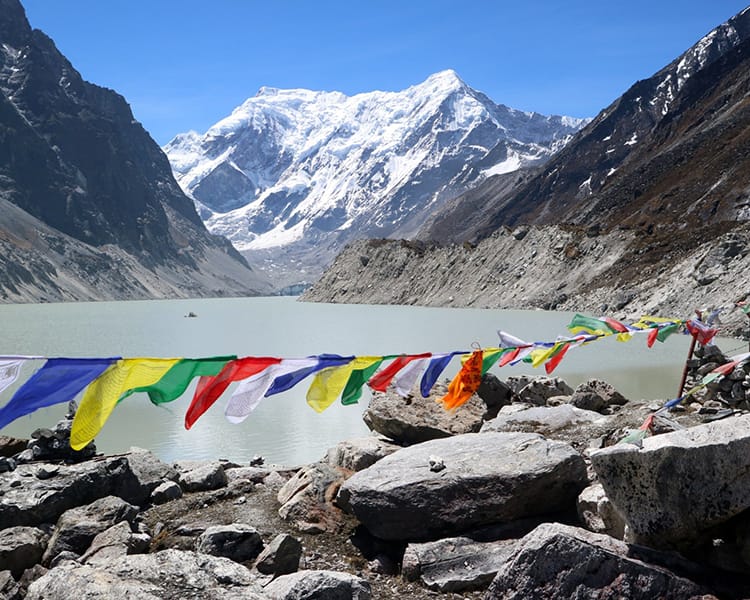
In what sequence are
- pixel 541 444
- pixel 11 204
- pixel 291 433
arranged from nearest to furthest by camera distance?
pixel 541 444
pixel 291 433
pixel 11 204

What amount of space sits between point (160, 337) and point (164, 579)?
43785 millimetres

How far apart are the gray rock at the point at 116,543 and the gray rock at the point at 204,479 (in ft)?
6.00

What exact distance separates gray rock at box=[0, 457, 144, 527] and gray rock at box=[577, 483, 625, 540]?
5.30m

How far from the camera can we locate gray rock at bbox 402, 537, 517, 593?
5910mm

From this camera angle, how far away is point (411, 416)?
968 cm

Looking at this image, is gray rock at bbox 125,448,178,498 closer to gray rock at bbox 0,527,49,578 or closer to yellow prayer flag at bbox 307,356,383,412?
gray rock at bbox 0,527,49,578

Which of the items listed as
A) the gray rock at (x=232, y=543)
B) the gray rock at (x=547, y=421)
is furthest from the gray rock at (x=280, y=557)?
the gray rock at (x=547, y=421)

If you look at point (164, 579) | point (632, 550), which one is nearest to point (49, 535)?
point (164, 579)

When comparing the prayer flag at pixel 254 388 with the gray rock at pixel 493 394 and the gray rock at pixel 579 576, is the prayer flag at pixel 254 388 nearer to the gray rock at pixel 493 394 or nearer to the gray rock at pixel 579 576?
the gray rock at pixel 579 576

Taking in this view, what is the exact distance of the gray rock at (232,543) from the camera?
21.2ft

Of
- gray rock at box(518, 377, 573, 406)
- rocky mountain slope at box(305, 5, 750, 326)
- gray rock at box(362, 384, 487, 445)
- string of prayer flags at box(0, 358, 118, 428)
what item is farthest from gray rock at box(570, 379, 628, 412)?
rocky mountain slope at box(305, 5, 750, 326)

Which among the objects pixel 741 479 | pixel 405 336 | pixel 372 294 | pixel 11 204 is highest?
pixel 11 204

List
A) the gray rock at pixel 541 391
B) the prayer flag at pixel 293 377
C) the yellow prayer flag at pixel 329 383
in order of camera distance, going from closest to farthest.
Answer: the prayer flag at pixel 293 377 < the yellow prayer flag at pixel 329 383 < the gray rock at pixel 541 391

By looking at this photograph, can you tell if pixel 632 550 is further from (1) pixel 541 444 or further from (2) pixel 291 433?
(2) pixel 291 433
